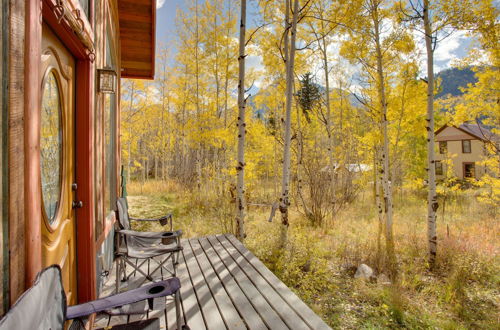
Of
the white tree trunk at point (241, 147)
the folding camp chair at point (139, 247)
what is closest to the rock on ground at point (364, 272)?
the white tree trunk at point (241, 147)

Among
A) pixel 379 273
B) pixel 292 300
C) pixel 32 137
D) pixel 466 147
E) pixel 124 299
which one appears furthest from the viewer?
pixel 466 147

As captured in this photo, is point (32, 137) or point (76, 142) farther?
point (76, 142)

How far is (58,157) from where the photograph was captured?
1672 millimetres

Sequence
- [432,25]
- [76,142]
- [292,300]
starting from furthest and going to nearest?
[432,25], [292,300], [76,142]

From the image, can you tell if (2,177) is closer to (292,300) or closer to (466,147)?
(292,300)

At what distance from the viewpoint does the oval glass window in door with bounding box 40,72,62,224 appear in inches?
56.7

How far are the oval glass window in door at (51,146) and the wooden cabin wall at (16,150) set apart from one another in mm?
533

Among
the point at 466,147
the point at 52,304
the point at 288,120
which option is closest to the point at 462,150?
the point at 466,147

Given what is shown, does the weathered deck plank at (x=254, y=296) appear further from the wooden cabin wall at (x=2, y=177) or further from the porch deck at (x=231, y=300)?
the wooden cabin wall at (x=2, y=177)

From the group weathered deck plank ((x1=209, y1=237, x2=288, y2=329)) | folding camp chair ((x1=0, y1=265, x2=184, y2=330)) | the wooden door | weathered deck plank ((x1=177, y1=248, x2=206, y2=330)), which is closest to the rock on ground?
weathered deck plank ((x1=209, y1=237, x2=288, y2=329))

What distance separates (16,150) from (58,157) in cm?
84

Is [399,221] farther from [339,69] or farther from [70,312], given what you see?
[70,312]

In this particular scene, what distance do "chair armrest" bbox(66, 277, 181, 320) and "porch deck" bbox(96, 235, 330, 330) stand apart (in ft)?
2.21

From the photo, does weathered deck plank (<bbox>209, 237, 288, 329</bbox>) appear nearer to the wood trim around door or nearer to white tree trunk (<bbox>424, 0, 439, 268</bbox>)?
the wood trim around door
